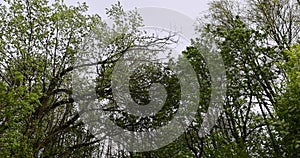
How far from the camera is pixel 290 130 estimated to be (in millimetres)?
4484

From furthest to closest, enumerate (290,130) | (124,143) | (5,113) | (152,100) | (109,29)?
(124,143)
(109,29)
(152,100)
(5,113)
(290,130)

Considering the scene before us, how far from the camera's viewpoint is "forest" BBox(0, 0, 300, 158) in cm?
603

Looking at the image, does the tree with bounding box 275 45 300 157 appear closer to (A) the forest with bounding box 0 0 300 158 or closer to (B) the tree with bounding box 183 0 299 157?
(A) the forest with bounding box 0 0 300 158

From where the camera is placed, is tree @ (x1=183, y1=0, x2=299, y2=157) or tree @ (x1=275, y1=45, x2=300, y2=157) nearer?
tree @ (x1=275, y1=45, x2=300, y2=157)

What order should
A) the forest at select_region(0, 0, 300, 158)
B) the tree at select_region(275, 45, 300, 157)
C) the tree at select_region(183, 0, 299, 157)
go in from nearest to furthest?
the tree at select_region(275, 45, 300, 157), the tree at select_region(183, 0, 299, 157), the forest at select_region(0, 0, 300, 158)

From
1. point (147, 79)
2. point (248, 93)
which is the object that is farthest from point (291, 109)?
point (147, 79)

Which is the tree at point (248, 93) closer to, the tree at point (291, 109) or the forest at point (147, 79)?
the forest at point (147, 79)

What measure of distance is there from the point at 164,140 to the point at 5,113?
4699 millimetres

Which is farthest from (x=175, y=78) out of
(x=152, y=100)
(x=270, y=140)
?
(x=270, y=140)

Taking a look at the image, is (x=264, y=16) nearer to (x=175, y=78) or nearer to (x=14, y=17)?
(x=175, y=78)

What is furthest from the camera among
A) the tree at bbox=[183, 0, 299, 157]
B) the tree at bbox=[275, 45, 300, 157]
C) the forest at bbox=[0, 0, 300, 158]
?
the forest at bbox=[0, 0, 300, 158]

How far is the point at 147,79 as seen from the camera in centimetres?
836

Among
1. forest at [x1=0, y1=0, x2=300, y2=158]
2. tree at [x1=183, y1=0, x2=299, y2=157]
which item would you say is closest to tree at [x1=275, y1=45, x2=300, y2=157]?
forest at [x1=0, y1=0, x2=300, y2=158]

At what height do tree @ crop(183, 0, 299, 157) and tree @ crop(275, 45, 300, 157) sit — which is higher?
tree @ crop(183, 0, 299, 157)
